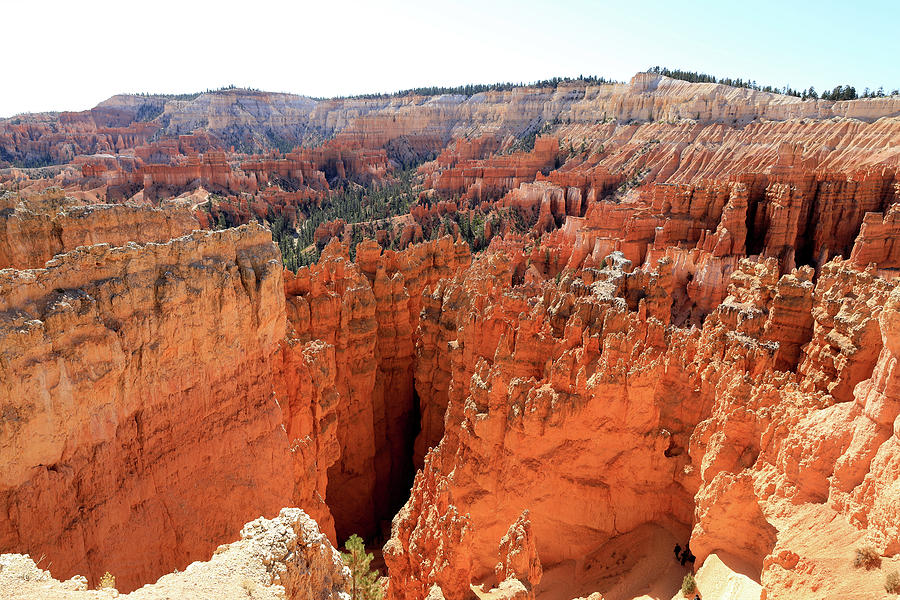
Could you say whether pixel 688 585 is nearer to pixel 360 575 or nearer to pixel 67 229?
pixel 360 575

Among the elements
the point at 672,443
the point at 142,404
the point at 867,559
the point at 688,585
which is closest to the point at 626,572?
the point at 688,585

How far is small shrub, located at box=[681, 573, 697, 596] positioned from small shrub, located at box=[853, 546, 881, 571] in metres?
3.03

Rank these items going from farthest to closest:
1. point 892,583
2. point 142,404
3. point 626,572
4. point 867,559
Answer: point 626,572 < point 142,404 < point 867,559 < point 892,583

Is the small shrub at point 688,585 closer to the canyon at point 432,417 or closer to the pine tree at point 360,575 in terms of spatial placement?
the canyon at point 432,417

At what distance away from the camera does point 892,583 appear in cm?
745

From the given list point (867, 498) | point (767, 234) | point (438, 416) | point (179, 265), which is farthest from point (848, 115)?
point (179, 265)


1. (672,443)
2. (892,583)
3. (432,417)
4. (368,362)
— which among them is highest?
(892,583)

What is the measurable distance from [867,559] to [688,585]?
331 centimetres

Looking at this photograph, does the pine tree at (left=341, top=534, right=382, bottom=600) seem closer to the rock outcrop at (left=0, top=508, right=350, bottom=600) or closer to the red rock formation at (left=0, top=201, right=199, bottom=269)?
the rock outcrop at (left=0, top=508, right=350, bottom=600)

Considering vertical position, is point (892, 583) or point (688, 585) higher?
point (892, 583)

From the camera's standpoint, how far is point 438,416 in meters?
22.0

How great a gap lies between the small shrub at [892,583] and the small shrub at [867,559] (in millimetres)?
507

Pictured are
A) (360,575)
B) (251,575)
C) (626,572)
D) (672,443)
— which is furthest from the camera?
(672,443)

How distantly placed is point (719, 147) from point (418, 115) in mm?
73966
